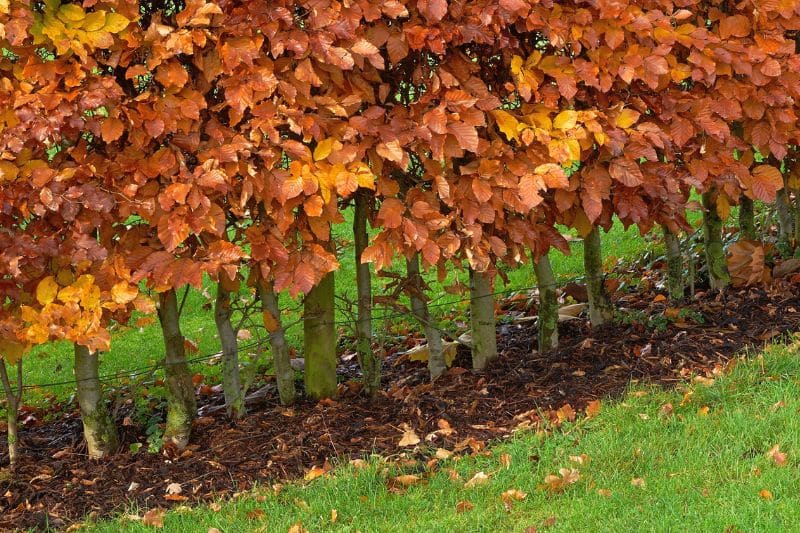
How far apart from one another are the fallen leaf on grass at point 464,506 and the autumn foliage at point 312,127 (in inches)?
37.8

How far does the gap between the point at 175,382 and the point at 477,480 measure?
168 centimetres

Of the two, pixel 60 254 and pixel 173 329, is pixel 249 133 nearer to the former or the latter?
pixel 60 254

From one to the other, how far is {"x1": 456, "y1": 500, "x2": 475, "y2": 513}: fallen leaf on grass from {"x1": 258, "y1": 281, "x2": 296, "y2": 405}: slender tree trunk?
4.98 ft

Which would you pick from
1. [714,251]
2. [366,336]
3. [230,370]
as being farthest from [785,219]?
[230,370]

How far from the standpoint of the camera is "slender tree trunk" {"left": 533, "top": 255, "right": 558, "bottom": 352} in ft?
18.5

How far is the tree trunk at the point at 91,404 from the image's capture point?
185 inches

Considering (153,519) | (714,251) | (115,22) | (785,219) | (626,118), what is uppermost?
(115,22)

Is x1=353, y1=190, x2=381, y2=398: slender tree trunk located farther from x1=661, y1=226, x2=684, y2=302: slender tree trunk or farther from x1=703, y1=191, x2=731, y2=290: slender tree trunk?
x1=703, y1=191, x2=731, y2=290: slender tree trunk

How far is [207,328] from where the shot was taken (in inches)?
291

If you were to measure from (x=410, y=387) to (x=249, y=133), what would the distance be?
6.53 feet

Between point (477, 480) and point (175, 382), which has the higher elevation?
point (175, 382)

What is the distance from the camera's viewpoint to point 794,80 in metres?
4.90

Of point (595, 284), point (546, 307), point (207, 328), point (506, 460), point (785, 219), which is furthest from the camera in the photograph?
point (207, 328)

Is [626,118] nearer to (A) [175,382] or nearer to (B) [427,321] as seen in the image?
(B) [427,321]
